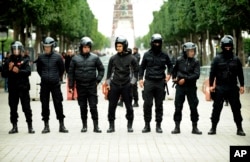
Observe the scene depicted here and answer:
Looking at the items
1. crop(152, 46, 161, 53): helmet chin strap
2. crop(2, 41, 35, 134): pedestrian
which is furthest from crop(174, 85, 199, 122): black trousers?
crop(2, 41, 35, 134): pedestrian

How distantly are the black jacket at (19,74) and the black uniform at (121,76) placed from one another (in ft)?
5.46

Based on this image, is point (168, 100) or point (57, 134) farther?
point (168, 100)

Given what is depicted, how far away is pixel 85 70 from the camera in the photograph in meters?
12.9

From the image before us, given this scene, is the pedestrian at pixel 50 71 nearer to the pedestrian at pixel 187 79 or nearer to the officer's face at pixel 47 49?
the officer's face at pixel 47 49

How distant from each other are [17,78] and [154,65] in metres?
2.77

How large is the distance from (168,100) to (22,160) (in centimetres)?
1341

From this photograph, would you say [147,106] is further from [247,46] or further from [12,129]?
[247,46]

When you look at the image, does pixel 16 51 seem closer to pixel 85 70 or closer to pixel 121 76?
pixel 85 70

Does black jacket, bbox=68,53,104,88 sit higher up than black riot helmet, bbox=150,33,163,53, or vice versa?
black riot helmet, bbox=150,33,163,53

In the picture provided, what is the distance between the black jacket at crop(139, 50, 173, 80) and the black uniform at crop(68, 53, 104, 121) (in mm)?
906

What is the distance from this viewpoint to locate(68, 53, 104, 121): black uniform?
12.9 m

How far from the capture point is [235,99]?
495 inches

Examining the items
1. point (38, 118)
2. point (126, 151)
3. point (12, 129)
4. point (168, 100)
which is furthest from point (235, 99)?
point (168, 100)

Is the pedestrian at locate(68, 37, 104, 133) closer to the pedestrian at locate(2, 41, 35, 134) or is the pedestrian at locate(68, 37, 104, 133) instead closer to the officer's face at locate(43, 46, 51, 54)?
the officer's face at locate(43, 46, 51, 54)
